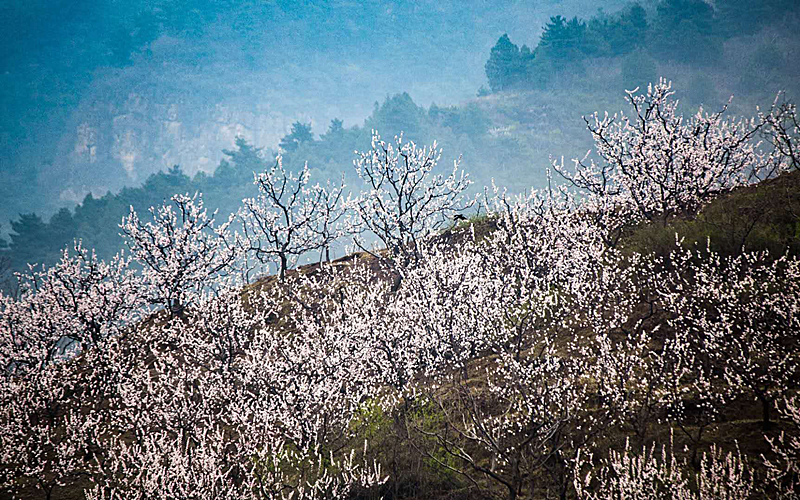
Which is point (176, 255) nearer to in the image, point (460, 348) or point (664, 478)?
point (460, 348)

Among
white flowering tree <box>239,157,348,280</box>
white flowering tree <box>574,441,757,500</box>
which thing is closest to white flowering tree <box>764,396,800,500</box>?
white flowering tree <box>574,441,757,500</box>

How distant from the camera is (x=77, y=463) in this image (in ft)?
A: 43.1

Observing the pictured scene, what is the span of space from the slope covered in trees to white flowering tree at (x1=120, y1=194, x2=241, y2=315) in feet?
0.46

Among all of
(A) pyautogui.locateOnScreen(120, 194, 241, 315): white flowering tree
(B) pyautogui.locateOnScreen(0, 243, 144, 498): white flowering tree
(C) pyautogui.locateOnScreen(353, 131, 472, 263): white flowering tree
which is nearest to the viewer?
(B) pyautogui.locateOnScreen(0, 243, 144, 498): white flowering tree

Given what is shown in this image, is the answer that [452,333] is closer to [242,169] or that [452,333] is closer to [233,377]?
[233,377]

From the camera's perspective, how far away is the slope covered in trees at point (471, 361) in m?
7.95

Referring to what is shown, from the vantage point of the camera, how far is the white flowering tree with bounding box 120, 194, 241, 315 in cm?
2170

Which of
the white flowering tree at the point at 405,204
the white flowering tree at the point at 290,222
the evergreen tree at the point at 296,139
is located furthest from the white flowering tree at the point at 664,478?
the evergreen tree at the point at 296,139

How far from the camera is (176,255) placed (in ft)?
74.7

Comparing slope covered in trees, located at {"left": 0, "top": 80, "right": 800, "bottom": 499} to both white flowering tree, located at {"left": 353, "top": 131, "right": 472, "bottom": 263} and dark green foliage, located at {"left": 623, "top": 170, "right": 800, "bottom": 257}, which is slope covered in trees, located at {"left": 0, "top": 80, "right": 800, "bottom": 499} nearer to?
dark green foliage, located at {"left": 623, "top": 170, "right": 800, "bottom": 257}

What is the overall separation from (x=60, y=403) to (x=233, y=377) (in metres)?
8.40

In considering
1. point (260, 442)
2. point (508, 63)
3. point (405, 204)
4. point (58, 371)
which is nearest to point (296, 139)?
point (508, 63)

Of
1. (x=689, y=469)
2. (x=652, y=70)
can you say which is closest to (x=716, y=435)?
(x=689, y=469)

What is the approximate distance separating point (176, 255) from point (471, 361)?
16.3 m
